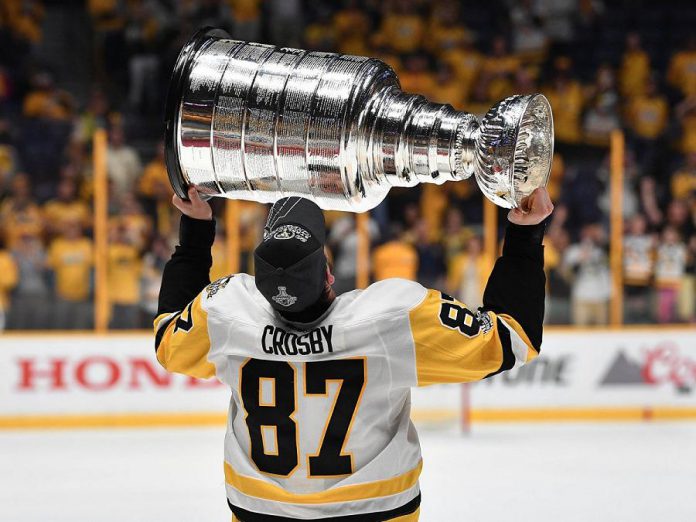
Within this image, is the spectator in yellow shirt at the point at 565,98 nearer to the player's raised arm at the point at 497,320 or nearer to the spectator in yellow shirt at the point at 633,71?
the spectator in yellow shirt at the point at 633,71

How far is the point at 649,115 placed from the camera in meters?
10.6

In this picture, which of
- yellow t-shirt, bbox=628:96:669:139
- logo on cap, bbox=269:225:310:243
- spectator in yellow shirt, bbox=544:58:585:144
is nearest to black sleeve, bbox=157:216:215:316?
logo on cap, bbox=269:225:310:243

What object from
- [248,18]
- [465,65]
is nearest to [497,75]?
[465,65]

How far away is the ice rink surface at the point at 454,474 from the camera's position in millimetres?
5109

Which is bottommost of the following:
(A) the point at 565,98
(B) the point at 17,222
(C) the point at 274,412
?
(C) the point at 274,412

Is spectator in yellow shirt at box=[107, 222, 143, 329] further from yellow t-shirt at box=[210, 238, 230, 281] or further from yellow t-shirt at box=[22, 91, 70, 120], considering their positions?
yellow t-shirt at box=[22, 91, 70, 120]

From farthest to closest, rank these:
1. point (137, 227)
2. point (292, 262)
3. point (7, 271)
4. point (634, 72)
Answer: point (634, 72), point (137, 227), point (7, 271), point (292, 262)

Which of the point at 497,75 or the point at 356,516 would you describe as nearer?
the point at 356,516

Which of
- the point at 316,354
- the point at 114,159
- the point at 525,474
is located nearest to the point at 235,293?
the point at 316,354

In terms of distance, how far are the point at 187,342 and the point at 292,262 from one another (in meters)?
0.37

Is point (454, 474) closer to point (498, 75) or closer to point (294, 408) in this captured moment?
point (294, 408)

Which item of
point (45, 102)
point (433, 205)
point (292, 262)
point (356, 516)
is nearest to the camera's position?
point (292, 262)

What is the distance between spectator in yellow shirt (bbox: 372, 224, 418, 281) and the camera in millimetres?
7629

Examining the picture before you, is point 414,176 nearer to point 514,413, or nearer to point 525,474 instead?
point 525,474
